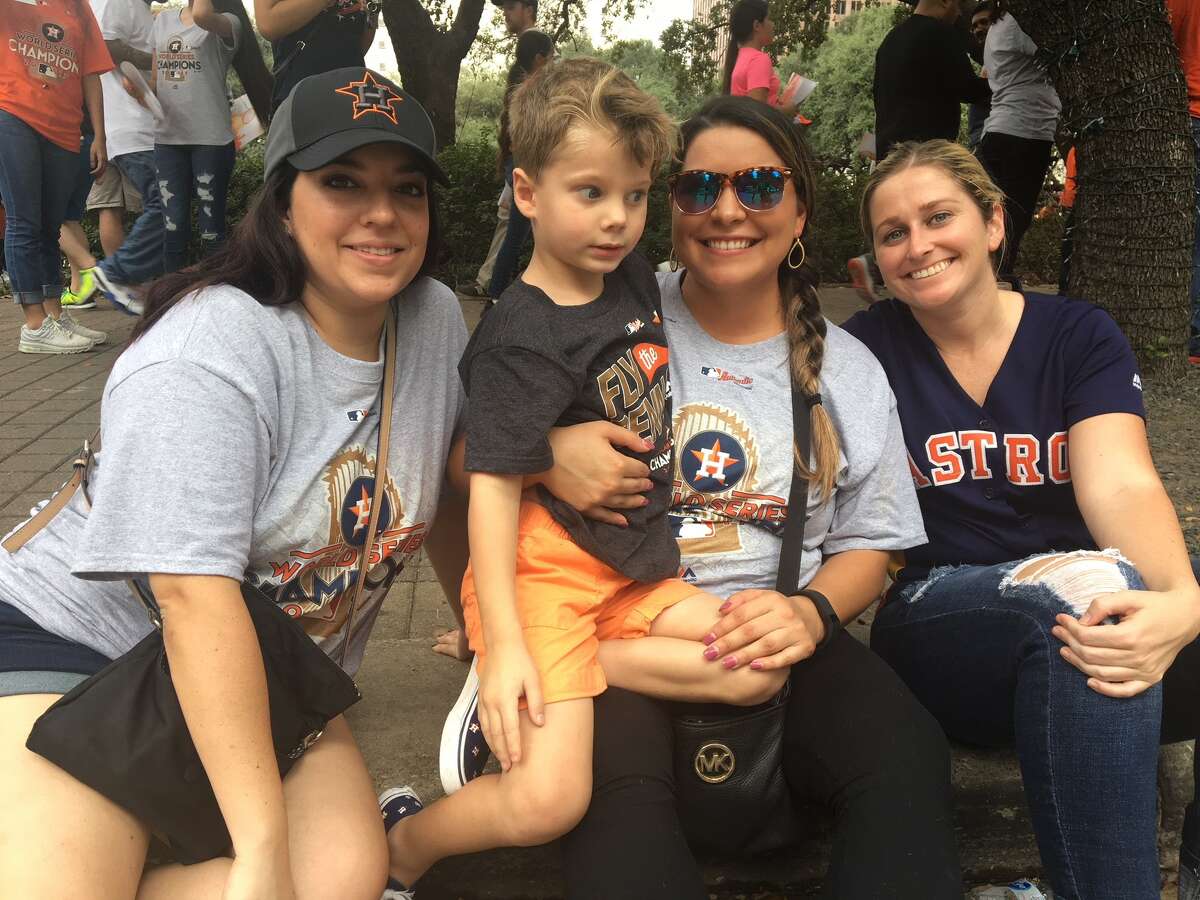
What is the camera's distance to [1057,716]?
72.4 inches

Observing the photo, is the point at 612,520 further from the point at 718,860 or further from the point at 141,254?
the point at 141,254

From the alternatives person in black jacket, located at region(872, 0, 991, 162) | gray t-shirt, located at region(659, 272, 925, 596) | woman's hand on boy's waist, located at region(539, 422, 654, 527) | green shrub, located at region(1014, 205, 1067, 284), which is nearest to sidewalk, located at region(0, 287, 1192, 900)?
gray t-shirt, located at region(659, 272, 925, 596)

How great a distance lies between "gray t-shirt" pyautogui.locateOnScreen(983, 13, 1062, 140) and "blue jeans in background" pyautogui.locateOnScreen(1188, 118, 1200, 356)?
0.82 m

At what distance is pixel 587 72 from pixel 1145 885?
71.7 inches

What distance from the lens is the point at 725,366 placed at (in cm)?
223

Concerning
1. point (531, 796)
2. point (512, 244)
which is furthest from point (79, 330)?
point (531, 796)

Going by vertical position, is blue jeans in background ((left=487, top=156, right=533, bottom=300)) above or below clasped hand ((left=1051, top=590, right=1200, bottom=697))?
above

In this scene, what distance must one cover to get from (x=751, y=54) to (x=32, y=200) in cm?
469

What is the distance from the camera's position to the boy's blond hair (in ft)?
6.18

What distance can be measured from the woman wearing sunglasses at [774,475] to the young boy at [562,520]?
92mm

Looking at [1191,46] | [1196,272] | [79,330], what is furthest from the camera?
[79,330]

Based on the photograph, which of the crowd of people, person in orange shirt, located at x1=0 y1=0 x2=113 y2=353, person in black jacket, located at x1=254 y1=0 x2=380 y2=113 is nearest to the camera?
the crowd of people

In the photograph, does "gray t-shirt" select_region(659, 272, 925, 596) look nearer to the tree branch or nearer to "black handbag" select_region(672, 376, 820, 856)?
"black handbag" select_region(672, 376, 820, 856)

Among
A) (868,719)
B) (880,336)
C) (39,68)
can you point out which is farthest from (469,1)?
(868,719)
